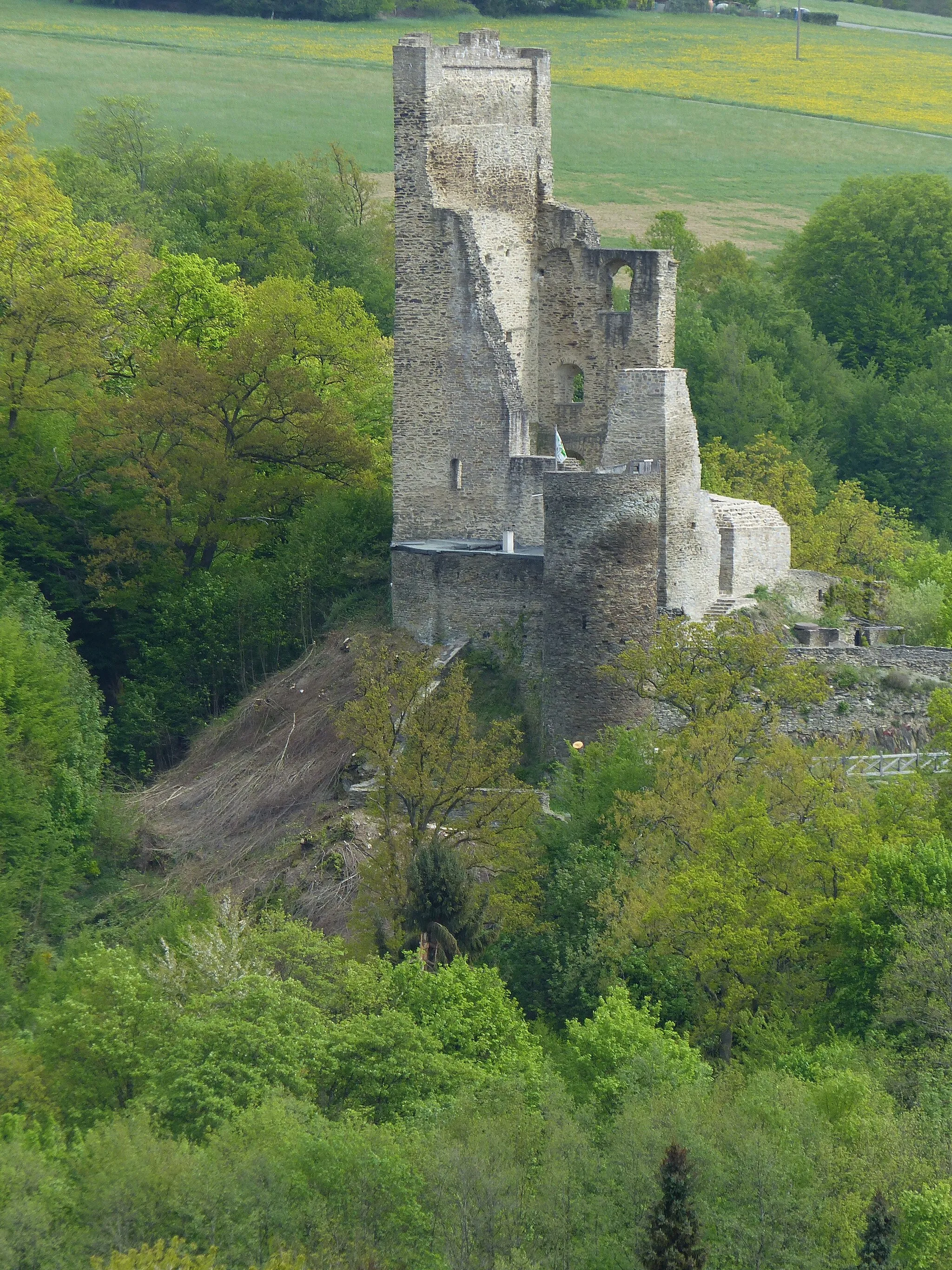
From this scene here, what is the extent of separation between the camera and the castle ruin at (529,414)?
4578 centimetres

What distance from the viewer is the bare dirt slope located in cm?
4550

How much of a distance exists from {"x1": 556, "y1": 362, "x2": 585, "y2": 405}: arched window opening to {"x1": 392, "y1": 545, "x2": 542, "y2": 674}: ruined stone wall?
13.3 feet

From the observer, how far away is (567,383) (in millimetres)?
51688

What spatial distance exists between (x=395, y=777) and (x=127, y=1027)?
7220mm

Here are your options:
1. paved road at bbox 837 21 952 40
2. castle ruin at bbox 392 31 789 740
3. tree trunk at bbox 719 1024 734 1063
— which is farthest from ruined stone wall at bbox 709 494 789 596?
paved road at bbox 837 21 952 40

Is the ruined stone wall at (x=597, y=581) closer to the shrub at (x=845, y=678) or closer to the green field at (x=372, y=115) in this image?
the shrub at (x=845, y=678)

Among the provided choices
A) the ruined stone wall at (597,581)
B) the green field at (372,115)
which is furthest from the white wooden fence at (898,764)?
the green field at (372,115)

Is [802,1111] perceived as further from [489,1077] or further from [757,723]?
[757,723]

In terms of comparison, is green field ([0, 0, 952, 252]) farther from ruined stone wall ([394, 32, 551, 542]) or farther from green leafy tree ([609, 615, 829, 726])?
green leafy tree ([609, 615, 829, 726])

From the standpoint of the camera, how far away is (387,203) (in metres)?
91.0

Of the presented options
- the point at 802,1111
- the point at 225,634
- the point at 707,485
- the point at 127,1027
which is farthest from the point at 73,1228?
the point at 707,485

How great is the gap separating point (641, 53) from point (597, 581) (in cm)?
6574

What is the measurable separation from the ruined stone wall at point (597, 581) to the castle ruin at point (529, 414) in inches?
1.3

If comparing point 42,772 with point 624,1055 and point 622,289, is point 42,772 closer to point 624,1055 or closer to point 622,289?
point 624,1055
